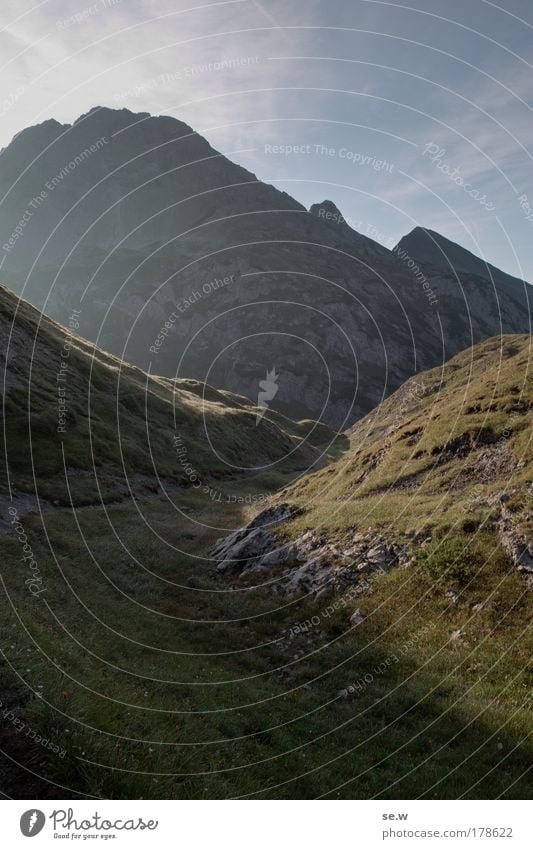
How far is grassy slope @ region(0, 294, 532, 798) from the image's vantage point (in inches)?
420

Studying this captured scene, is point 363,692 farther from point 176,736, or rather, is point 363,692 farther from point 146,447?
point 146,447

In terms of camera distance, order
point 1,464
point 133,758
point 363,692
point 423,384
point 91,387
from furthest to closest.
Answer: point 423,384 → point 91,387 → point 1,464 → point 363,692 → point 133,758

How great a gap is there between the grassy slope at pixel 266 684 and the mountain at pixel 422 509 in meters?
0.62

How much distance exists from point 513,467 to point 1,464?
41703 mm

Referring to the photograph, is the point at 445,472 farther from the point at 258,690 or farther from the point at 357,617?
the point at 258,690

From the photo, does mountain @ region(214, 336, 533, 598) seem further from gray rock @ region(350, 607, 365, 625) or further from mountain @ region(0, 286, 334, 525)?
mountain @ region(0, 286, 334, 525)

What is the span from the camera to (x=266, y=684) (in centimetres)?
1772

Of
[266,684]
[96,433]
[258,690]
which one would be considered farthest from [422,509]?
[96,433]

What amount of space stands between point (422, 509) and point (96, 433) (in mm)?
45753

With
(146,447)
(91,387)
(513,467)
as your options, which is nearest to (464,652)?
(513,467)

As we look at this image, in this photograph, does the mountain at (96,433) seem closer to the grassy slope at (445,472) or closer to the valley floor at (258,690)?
the valley floor at (258,690)

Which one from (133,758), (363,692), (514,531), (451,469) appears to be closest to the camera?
(133,758)

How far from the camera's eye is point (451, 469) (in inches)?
1193

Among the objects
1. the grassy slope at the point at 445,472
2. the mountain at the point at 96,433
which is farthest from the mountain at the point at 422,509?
the mountain at the point at 96,433
